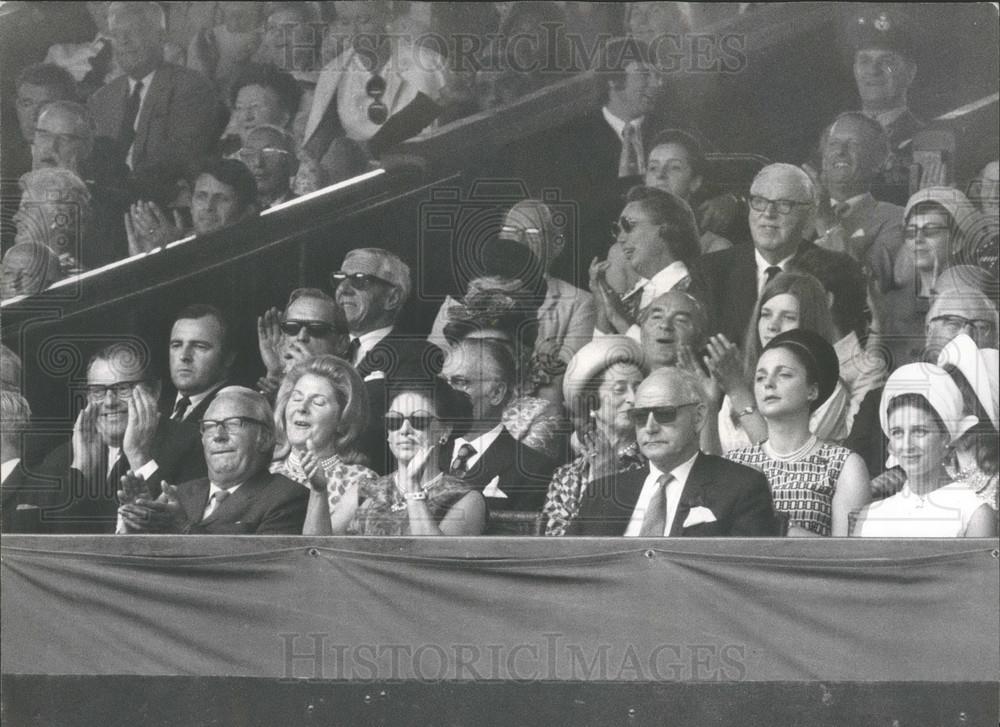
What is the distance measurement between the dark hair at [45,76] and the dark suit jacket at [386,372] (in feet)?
6.14

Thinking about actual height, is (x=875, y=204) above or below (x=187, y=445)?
above

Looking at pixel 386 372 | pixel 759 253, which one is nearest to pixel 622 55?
pixel 759 253

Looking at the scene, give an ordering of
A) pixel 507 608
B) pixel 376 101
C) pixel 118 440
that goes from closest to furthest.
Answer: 1. pixel 507 608
2. pixel 376 101
3. pixel 118 440

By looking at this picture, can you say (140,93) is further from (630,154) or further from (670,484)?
(670,484)

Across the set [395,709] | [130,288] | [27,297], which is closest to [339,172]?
[130,288]

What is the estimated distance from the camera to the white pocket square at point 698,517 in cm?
586

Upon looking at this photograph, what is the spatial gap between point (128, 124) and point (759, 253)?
298 centimetres

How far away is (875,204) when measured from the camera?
19.3 ft

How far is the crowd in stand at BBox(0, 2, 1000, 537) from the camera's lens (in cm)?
586

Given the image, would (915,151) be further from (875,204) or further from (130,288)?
(130,288)

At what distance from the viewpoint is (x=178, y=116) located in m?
6.00

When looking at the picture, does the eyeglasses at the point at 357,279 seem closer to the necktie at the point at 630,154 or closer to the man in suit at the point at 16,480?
the necktie at the point at 630,154

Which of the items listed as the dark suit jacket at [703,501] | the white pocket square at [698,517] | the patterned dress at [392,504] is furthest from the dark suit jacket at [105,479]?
the white pocket square at [698,517]

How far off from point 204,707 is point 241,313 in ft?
5.93
